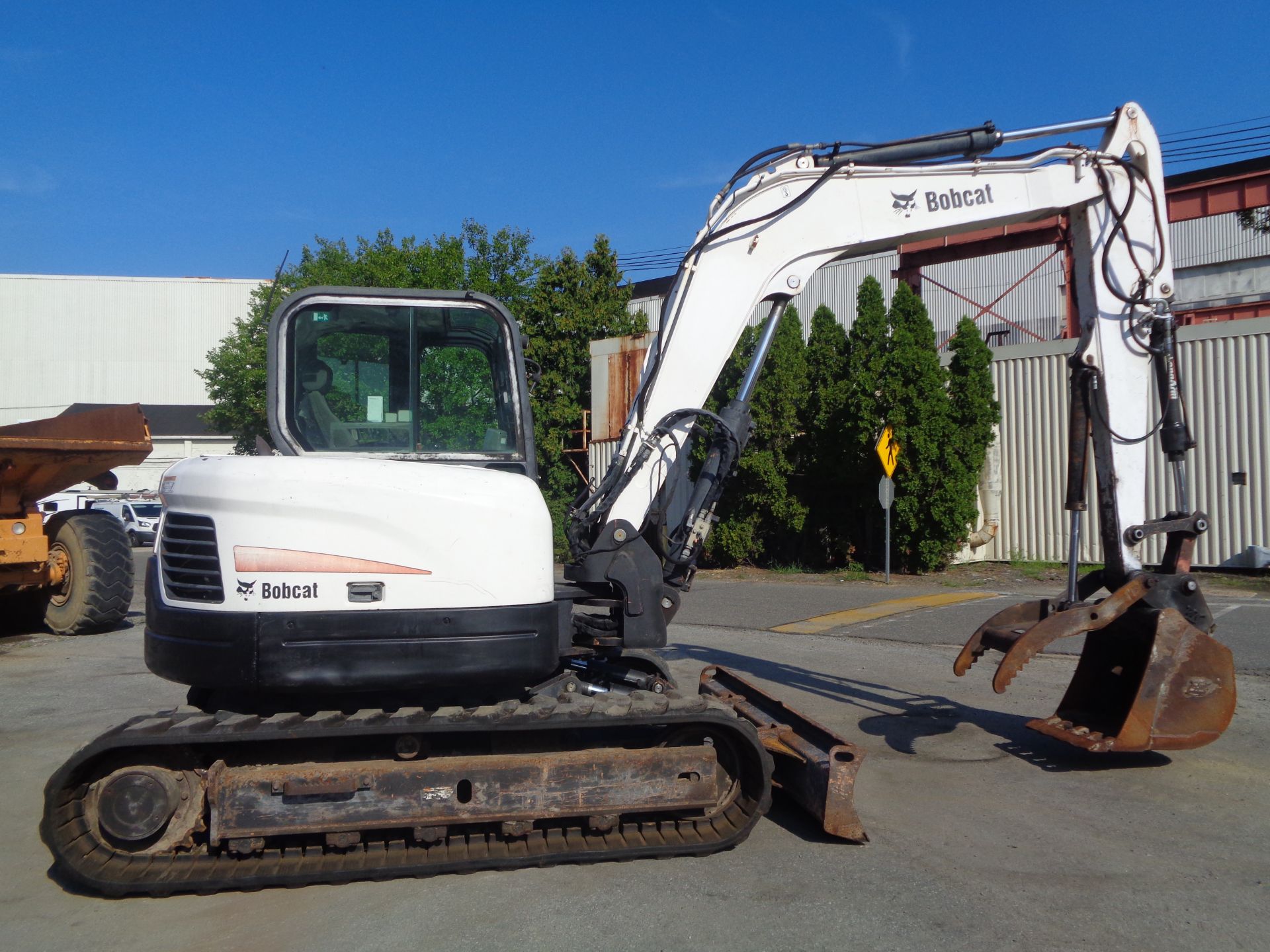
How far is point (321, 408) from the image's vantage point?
5277 mm

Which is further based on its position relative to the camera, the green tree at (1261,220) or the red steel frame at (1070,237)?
the green tree at (1261,220)

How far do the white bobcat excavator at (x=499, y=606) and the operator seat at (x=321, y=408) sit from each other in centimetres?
1

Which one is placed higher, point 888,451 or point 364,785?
point 888,451

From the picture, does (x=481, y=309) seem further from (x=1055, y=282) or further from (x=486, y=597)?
(x=1055, y=282)

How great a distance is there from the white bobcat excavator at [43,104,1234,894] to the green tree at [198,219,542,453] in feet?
83.1

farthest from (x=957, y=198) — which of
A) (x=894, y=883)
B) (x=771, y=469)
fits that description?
(x=771, y=469)

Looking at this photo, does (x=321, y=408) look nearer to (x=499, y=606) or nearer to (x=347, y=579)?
(x=347, y=579)

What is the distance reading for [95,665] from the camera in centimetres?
1059

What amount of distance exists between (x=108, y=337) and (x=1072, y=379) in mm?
59984

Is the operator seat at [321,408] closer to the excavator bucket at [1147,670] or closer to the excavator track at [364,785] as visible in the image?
the excavator track at [364,785]

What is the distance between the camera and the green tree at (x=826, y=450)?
66.4 feet

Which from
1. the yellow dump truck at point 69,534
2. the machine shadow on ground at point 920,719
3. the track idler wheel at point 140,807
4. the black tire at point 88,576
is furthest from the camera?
the black tire at point 88,576

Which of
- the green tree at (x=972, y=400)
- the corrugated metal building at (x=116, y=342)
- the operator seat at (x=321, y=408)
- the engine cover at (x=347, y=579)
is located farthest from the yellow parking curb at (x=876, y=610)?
the corrugated metal building at (x=116, y=342)

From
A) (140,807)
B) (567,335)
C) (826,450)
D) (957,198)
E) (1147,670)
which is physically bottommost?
(140,807)
